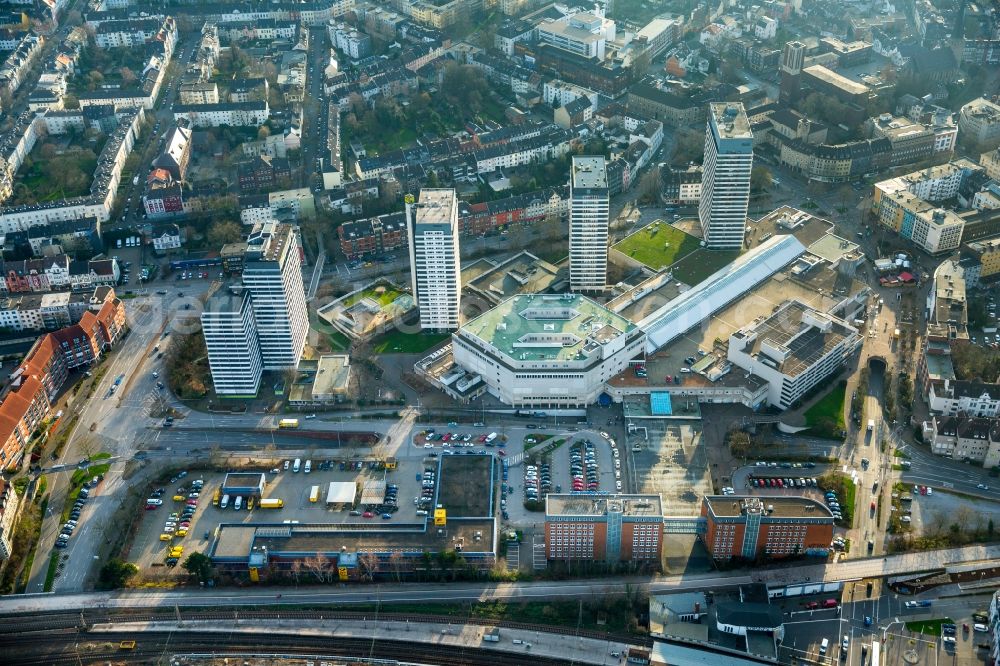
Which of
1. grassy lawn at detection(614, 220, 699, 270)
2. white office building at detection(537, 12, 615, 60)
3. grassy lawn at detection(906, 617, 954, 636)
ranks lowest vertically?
grassy lawn at detection(906, 617, 954, 636)

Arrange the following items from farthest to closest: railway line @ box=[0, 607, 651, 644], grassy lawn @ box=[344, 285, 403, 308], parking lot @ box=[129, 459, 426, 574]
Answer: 1. grassy lawn @ box=[344, 285, 403, 308]
2. parking lot @ box=[129, 459, 426, 574]
3. railway line @ box=[0, 607, 651, 644]

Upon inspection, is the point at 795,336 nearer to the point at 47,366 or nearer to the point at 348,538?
the point at 348,538

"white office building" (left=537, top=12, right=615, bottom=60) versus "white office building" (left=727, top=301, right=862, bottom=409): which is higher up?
"white office building" (left=537, top=12, right=615, bottom=60)

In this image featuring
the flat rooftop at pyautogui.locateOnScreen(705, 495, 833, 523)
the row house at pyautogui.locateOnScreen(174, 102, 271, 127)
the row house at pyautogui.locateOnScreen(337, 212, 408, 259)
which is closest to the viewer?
the flat rooftop at pyautogui.locateOnScreen(705, 495, 833, 523)

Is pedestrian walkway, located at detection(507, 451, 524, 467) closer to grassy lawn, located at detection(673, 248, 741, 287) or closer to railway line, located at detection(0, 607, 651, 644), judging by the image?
railway line, located at detection(0, 607, 651, 644)

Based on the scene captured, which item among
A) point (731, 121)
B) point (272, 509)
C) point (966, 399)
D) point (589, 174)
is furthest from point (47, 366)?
point (966, 399)

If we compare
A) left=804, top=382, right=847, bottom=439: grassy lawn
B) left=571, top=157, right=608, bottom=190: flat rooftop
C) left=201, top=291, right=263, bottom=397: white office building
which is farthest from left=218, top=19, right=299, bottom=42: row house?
left=804, top=382, right=847, bottom=439: grassy lawn

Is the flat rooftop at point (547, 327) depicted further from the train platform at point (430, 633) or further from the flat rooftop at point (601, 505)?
the train platform at point (430, 633)
